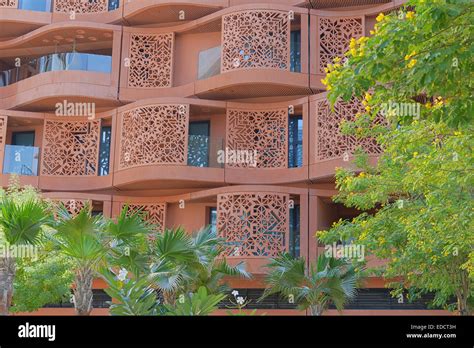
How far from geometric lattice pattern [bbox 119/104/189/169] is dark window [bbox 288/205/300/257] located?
452 cm

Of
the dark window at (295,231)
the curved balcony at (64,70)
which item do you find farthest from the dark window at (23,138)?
the dark window at (295,231)

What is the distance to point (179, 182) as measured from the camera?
86.7ft

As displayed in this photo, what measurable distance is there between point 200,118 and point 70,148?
520 cm

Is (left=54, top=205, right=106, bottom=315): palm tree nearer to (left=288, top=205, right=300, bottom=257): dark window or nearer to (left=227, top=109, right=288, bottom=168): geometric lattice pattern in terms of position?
(left=288, top=205, right=300, bottom=257): dark window

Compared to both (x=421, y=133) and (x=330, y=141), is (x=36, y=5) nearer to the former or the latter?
(x=330, y=141)

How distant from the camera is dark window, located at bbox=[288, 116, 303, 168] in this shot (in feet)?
87.5

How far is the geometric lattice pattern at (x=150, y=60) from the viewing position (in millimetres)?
28375

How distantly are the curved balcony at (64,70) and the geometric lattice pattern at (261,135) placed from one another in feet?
16.5

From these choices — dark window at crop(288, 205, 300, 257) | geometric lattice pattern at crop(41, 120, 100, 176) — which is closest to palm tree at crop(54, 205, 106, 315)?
dark window at crop(288, 205, 300, 257)

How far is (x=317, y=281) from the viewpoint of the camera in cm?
1727

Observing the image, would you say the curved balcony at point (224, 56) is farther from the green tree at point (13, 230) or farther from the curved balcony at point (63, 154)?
the green tree at point (13, 230)
